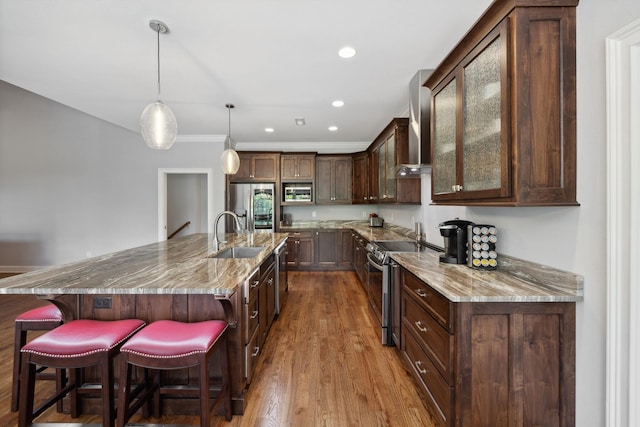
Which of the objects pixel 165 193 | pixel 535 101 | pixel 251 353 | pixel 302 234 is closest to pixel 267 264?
pixel 251 353

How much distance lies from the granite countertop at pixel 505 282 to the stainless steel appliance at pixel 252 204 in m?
3.70

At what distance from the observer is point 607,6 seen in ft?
3.82

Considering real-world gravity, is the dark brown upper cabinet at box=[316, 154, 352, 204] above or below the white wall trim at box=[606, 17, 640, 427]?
above

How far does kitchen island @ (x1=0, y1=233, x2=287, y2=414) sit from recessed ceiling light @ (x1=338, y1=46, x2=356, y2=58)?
6.40ft

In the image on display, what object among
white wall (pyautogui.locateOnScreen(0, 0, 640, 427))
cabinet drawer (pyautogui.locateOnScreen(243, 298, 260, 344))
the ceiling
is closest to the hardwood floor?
cabinet drawer (pyautogui.locateOnScreen(243, 298, 260, 344))

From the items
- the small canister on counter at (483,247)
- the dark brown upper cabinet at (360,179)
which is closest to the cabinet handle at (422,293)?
the small canister on counter at (483,247)

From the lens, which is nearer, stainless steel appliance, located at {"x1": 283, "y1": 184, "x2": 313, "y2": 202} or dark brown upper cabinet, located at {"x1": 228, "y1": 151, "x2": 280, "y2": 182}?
dark brown upper cabinet, located at {"x1": 228, "y1": 151, "x2": 280, "y2": 182}

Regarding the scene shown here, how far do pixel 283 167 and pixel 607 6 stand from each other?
15.5 ft

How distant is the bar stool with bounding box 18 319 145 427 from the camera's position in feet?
4.22

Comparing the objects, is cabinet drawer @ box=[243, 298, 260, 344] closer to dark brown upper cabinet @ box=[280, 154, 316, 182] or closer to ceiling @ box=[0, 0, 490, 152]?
ceiling @ box=[0, 0, 490, 152]

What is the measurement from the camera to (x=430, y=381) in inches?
63.4

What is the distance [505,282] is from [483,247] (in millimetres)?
358

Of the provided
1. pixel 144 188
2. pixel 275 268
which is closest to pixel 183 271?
pixel 275 268

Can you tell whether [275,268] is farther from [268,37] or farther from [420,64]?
[420,64]
